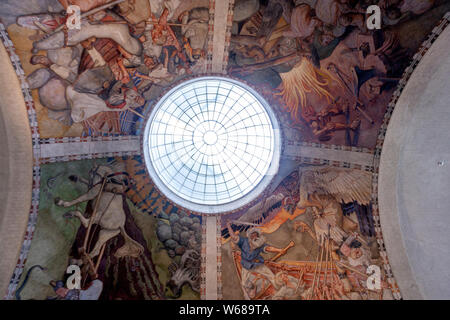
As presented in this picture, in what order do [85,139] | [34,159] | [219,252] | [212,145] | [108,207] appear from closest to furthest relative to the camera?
1. [34,159]
2. [85,139]
3. [108,207]
4. [219,252]
5. [212,145]

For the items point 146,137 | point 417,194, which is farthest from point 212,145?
point 417,194

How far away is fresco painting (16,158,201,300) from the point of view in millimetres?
9234

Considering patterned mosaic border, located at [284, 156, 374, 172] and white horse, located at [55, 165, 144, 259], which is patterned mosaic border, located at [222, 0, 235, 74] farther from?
white horse, located at [55, 165, 144, 259]

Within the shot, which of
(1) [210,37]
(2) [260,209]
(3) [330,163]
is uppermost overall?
(1) [210,37]

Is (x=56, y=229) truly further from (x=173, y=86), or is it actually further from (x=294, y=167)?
(x=294, y=167)

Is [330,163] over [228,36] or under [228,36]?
under

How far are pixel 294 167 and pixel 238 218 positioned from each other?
2209 millimetres

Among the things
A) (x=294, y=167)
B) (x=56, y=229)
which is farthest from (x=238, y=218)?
(x=56, y=229)

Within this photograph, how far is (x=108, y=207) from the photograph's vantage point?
10109mm

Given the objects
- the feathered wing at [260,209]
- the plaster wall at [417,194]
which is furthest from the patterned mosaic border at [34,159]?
the plaster wall at [417,194]

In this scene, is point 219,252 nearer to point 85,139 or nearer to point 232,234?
point 232,234

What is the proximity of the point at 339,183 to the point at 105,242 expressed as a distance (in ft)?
21.0

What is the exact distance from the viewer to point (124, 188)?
10406 millimetres

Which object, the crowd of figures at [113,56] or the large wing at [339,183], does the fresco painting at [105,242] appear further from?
the large wing at [339,183]
